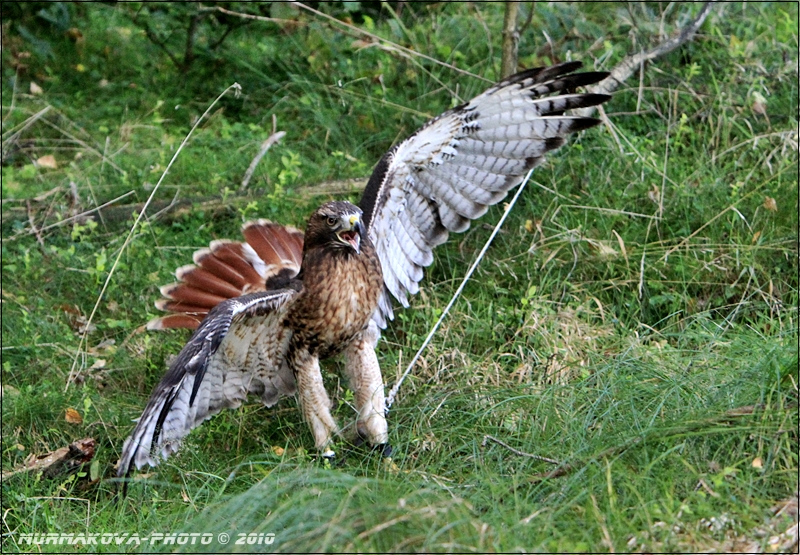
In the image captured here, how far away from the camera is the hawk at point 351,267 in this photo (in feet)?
14.0

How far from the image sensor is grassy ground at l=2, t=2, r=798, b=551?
298cm

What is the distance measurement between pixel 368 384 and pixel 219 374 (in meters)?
0.70

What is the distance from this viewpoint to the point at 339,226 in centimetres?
426

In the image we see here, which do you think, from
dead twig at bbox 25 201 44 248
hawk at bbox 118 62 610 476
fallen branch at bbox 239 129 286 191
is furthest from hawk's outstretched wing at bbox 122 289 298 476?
dead twig at bbox 25 201 44 248

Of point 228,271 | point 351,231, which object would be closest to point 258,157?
point 228,271

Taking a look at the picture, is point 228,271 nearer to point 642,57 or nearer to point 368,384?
point 368,384

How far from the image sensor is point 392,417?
4324 mm

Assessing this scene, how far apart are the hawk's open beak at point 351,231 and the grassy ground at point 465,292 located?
71 centimetres

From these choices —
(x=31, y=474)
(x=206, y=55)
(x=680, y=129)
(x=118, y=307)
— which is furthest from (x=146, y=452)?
(x=206, y=55)

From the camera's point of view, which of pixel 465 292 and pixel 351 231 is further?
pixel 465 292

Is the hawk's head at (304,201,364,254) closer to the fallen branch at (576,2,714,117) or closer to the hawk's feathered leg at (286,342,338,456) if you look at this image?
the hawk's feathered leg at (286,342,338,456)

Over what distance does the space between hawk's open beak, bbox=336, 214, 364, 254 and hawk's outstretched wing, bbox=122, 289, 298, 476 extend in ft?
1.14

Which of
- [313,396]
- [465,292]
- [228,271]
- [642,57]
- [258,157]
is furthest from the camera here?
[258,157]

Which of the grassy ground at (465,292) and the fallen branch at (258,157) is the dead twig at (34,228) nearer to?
the grassy ground at (465,292)
